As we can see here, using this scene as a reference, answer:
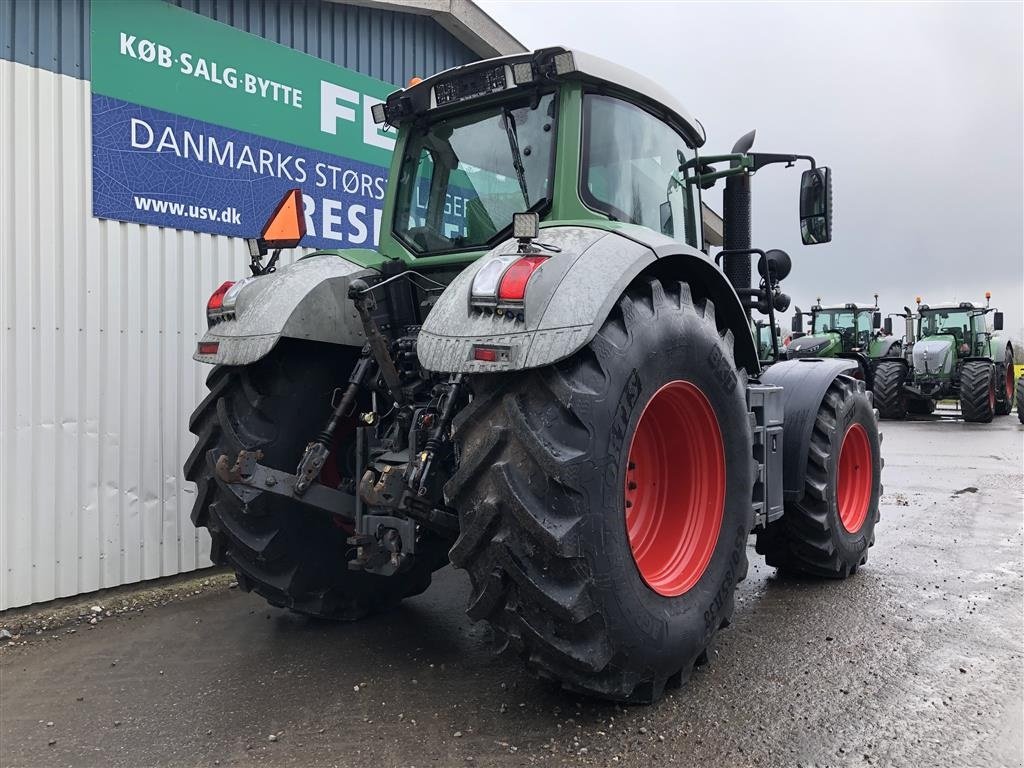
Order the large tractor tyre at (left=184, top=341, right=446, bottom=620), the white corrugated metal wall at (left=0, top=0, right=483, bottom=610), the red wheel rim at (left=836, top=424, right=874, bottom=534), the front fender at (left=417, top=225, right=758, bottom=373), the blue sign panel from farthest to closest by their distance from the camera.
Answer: the red wheel rim at (left=836, top=424, right=874, bottom=534) → the blue sign panel → the white corrugated metal wall at (left=0, top=0, right=483, bottom=610) → the large tractor tyre at (left=184, top=341, right=446, bottom=620) → the front fender at (left=417, top=225, right=758, bottom=373)

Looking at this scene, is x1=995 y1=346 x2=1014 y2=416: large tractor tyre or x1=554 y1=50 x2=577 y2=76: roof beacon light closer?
x1=554 y1=50 x2=577 y2=76: roof beacon light

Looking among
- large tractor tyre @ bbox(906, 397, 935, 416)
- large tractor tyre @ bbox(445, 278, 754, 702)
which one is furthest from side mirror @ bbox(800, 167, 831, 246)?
large tractor tyre @ bbox(906, 397, 935, 416)

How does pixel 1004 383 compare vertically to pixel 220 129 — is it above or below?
below

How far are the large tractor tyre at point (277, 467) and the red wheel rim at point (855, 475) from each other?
2945mm

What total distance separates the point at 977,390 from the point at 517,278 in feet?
58.9

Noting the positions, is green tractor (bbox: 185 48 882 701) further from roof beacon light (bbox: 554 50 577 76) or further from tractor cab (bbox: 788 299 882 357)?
tractor cab (bbox: 788 299 882 357)

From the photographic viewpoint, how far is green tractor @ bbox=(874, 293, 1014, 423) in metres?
17.3

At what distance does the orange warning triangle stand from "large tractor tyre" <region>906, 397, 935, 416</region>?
1899cm

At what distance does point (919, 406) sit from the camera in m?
19.8

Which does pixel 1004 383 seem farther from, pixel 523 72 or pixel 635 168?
pixel 523 72

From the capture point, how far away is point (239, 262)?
17.3ft

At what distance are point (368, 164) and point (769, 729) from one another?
4.99 m

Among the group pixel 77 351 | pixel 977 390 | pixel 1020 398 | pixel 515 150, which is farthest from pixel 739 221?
pixel 1020 398

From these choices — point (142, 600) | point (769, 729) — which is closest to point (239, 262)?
point (142, 600)
